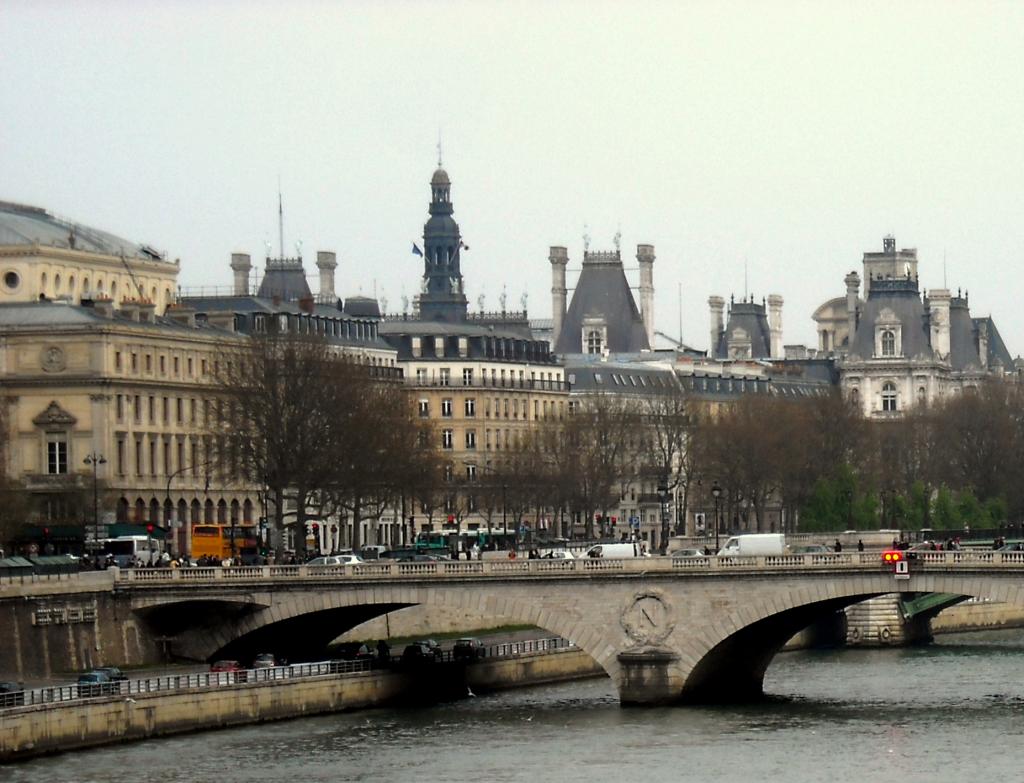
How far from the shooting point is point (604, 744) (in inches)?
3706

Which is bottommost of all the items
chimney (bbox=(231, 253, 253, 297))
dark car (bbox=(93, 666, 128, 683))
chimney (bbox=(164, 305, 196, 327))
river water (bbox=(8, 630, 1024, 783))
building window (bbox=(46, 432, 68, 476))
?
river water (bbox=(8, 630, 1024, 783))

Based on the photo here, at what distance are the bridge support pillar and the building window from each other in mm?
39884

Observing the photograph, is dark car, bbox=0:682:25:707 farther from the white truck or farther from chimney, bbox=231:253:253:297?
chimney, bbox=231:253:253:297

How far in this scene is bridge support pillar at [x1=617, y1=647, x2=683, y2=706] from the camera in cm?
10319

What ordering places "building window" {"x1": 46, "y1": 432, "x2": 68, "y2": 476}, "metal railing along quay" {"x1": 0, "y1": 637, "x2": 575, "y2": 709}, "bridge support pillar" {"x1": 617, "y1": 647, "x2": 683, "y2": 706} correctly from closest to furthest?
"metal railing along quay" {"x1": 0, "y1": 637, "x2": 575, "y2": 709} → "bridge support pillar" {"x1": 617, "y1": 647, "x2": 683, "y2": 706} → "building window" {"x1": 46, "y1": 432, "x2": 68, "y2": 476}

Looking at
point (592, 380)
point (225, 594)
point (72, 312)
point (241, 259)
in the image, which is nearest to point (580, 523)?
point (592, 380)

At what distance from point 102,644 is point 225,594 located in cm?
382

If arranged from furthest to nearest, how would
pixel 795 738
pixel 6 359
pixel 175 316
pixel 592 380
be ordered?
pixel 592 380 → pixel 175 316 → pixel 6 359 → pixel 795 738

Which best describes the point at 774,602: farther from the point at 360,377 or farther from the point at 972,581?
the point at 360,377

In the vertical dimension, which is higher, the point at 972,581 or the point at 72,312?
the point at 72,312

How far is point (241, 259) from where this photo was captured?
19400 centimetres

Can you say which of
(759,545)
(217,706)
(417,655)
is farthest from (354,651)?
(217,706)

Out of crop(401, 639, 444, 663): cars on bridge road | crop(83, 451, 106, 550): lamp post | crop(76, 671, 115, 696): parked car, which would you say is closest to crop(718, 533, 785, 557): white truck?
crop(401, 639, 444, 663): cars on bridge road

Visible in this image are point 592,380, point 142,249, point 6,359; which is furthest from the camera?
point 592,380
